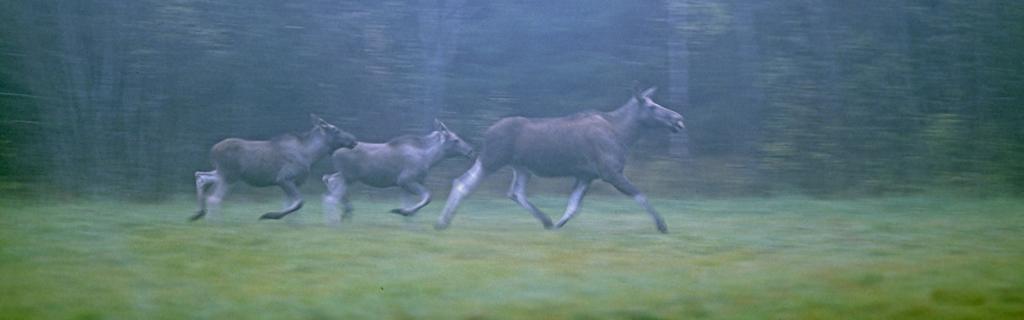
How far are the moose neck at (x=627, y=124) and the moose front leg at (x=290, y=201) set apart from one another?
Answer: 3.90 meters

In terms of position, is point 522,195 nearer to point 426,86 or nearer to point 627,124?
point 627,124

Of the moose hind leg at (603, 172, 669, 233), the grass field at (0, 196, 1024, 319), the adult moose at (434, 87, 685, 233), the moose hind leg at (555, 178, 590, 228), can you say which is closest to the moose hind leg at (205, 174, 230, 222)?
the grass field at (0, 196, 1024, 319)

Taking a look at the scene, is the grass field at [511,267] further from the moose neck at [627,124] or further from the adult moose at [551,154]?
the moose neck at [627,124]

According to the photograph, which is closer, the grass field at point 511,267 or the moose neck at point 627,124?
the grass field at point 511,267

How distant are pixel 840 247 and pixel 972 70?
10534 millimetres

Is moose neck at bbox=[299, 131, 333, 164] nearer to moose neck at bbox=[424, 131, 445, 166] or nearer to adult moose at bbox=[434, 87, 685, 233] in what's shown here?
moose neck at bbox=[424, 131, 445, 166]

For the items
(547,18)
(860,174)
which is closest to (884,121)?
(860,174)

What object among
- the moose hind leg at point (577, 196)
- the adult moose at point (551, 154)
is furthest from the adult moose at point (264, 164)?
the moose hind leg at point (577, 196)

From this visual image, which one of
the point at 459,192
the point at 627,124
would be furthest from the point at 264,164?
the point at 627,124

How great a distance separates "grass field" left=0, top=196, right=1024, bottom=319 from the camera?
9.15m

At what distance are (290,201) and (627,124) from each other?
4382 millimetres

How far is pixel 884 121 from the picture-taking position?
23.4 meters

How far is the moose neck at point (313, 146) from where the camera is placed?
16.5 meters

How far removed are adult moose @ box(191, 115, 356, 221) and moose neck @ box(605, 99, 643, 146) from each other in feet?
12.1
